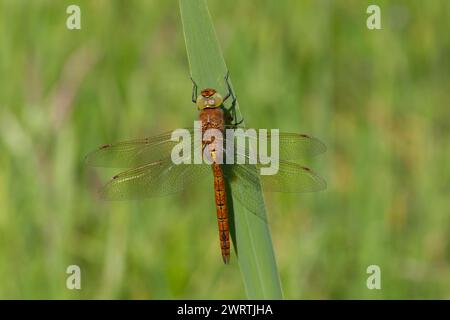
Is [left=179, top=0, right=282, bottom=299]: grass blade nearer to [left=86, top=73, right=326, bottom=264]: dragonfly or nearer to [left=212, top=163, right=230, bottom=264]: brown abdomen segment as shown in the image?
[left=212, top=163, right=230, bottom=264]: brown abdomen segment

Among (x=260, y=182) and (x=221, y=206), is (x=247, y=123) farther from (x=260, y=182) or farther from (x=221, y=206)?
(x=260, y=182)

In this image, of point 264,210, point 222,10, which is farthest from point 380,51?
point 264,210

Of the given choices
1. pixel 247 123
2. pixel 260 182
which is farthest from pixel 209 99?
pixel 247 123

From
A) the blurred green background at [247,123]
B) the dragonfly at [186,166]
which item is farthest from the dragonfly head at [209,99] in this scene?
the blurred green background at [247,123]

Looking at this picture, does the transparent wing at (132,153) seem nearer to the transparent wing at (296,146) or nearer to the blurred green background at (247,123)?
the transparent wing at (296,146)

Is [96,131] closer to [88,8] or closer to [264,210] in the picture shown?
[88,8]

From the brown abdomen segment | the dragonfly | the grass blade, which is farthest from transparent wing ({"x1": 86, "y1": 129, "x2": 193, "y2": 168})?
the grass blade
